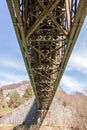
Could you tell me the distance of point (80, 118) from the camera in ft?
187

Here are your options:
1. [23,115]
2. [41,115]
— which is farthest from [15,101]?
[41,115]

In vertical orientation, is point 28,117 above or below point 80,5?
below

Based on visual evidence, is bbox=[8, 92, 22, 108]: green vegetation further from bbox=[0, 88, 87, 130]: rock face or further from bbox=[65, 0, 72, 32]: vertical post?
bbox=[65, 0, 72, 32]: vertical post

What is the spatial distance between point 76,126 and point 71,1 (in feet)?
148

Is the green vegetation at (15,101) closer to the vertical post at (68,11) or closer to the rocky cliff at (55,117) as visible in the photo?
the rocky cliff at (55,117)

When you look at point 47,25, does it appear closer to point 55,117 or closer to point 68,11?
point 68,11

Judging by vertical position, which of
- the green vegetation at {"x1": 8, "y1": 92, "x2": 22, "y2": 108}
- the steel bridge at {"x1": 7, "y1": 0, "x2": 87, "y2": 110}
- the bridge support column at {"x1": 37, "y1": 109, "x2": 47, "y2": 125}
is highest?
the steel bridge at {"x1": 7, "y1": 0, "x2": 87, "y2": 110}

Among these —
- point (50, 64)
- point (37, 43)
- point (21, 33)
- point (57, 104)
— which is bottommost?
point (57, 104)

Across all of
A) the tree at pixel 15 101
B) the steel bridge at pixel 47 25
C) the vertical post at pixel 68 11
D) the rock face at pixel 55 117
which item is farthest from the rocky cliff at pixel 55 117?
the vertical post at pixel 68 11

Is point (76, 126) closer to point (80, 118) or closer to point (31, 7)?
point (80, 118)

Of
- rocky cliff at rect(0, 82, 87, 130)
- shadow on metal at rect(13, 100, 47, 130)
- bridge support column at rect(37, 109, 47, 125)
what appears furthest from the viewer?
rocky cliff at rect(0, 82, 87, 130)

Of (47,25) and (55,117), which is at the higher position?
(47,25)

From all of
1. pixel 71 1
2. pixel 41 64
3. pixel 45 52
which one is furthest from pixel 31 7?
pixel 41 64

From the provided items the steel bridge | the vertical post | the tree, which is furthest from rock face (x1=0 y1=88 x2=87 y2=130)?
the vertical post
